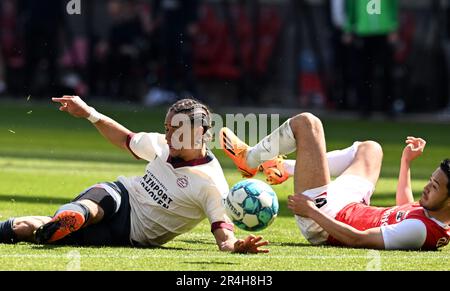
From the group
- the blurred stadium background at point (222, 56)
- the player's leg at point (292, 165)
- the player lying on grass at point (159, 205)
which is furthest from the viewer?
the blurred stadium background at point (222, 56)

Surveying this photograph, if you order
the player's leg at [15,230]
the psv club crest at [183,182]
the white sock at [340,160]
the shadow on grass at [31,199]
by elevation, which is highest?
the psv club crest at [183,182]

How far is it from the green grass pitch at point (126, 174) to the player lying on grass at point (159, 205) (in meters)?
0.15

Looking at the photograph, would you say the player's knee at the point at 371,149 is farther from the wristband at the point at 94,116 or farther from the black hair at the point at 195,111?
the wristband at the point at 94,116

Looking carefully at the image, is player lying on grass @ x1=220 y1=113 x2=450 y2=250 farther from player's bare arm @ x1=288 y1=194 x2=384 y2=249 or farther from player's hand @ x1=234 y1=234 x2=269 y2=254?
player's hand @ x1=234 y1=234 x2=269 y2=254

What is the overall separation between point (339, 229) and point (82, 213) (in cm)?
175

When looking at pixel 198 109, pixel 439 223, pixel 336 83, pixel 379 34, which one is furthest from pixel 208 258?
pixel 336 83

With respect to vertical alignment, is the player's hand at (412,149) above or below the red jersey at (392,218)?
above

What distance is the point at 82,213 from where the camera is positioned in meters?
8.15

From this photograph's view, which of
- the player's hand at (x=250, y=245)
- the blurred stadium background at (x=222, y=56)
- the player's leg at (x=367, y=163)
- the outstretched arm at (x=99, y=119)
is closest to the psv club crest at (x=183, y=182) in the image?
the player's hand at (x=250, y=245)

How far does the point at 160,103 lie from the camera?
24375 mm

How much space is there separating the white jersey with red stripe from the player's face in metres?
1.39

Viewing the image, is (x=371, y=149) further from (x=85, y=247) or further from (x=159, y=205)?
(x=85, y=247)

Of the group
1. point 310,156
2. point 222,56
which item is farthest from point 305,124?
point 222,56

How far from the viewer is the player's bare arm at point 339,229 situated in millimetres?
8438
